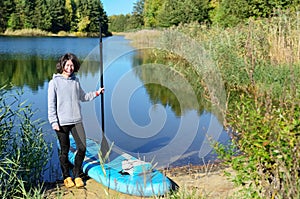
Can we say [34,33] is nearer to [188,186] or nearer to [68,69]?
[68,69]

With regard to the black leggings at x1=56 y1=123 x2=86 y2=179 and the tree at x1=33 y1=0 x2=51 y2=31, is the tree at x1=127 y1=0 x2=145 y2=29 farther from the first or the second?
the black leggings at x1=56 y1=123 x2=86 y2=179

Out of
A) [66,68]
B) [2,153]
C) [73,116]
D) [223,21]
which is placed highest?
[223,21]

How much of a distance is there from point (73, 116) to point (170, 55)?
439 inches

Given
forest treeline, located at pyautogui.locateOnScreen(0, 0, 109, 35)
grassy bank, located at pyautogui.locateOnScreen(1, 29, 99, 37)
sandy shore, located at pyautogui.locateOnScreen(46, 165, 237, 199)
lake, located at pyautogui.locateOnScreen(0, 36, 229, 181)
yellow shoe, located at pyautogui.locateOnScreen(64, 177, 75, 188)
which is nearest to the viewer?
sandy shore, located at pyautogui.locateOnScreen(46, 165, 237, 199)

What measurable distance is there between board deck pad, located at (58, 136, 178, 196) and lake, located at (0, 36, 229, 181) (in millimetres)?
580

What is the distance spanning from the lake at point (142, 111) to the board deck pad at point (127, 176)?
1.90ft

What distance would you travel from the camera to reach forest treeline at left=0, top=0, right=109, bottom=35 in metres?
44.5

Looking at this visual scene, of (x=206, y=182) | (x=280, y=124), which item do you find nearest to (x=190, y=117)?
(x=206, y=182)

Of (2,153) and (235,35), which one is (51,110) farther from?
(235,35)

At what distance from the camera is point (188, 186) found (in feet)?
13.9

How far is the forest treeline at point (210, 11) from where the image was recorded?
19939mm

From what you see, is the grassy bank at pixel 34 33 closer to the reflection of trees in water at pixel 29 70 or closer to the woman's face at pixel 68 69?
the reflection of trees in water at pixel 29 70

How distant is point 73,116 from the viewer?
3.91 metres

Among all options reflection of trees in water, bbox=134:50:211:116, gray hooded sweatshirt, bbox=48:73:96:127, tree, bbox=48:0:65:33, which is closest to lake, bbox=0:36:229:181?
reflection of trees in water, bbox=134:50:211:116
